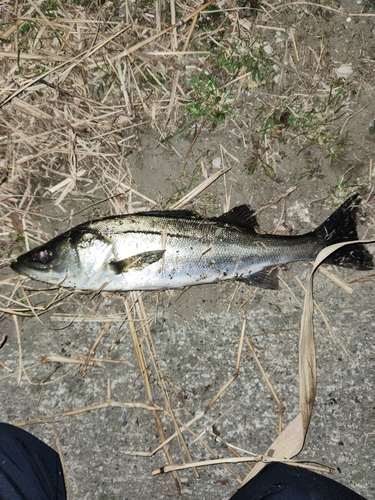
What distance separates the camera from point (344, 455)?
3.33 metres

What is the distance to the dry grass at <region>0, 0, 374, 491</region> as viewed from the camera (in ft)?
12.2

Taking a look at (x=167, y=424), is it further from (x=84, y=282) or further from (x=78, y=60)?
(x=78, y=60)

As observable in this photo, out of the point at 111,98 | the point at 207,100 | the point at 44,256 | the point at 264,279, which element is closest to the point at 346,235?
the point at 264,279

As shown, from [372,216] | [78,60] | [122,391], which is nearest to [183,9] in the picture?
[78,60]

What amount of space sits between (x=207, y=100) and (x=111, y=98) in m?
0.96

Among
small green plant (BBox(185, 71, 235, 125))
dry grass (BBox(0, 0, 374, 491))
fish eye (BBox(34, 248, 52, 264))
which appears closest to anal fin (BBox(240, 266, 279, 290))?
dry grass (BBox(0, 0, 374, 491))

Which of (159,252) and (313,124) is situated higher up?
(313,124)

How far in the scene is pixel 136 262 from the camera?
3271 mm

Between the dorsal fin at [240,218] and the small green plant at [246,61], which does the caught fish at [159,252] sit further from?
the small green plant at [246,61]

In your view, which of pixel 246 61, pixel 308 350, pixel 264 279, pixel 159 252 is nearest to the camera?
pixel 159 252

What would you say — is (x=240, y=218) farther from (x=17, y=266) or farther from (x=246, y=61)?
(x=17, y=266)

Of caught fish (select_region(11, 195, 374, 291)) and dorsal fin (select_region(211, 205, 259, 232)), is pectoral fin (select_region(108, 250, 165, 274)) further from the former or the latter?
dorsal fin (select_region(211, 205, 259, 232))

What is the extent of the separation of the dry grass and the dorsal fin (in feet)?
0.99

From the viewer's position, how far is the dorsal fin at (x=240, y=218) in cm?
351
